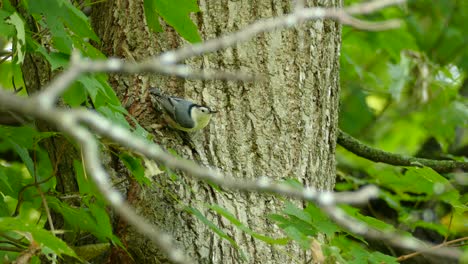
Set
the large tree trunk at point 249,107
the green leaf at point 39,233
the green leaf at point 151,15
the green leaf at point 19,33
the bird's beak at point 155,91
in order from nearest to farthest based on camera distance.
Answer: the green leaf at point 39,233 → the green leaf at point 19,33 → the green leaf at point 151,15 → the large tree trunk at point 249,107 → the bird's beak at point 155,91

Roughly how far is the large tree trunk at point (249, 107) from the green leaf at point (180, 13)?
349 mm

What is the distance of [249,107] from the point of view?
236 centimetres

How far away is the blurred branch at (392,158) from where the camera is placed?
2.79 meters

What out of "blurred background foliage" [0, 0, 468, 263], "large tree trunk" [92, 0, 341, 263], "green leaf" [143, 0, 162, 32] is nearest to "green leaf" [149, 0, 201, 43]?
"blurred background foliage" [0, 0, 468, 263]

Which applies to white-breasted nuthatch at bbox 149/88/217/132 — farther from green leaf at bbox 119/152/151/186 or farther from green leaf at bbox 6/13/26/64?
green leaf at bbox 6/13/26/64

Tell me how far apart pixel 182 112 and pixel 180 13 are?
1.08ft

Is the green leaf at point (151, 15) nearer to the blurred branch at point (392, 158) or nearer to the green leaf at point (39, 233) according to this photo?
the green leaf at point (39, 233)

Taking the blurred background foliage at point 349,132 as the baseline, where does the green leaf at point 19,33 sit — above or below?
above

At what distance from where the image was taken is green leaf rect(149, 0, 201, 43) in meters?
2.01

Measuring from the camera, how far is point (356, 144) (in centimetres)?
292

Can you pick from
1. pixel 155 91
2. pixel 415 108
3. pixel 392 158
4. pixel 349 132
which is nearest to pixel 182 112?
pixel 155 91

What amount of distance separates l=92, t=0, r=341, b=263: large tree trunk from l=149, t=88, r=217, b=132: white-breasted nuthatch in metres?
0.03

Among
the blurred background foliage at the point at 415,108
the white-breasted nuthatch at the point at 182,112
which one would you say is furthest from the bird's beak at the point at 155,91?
the blurred background foliage at the point at 415,108

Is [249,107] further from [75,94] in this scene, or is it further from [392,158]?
[392,158]
